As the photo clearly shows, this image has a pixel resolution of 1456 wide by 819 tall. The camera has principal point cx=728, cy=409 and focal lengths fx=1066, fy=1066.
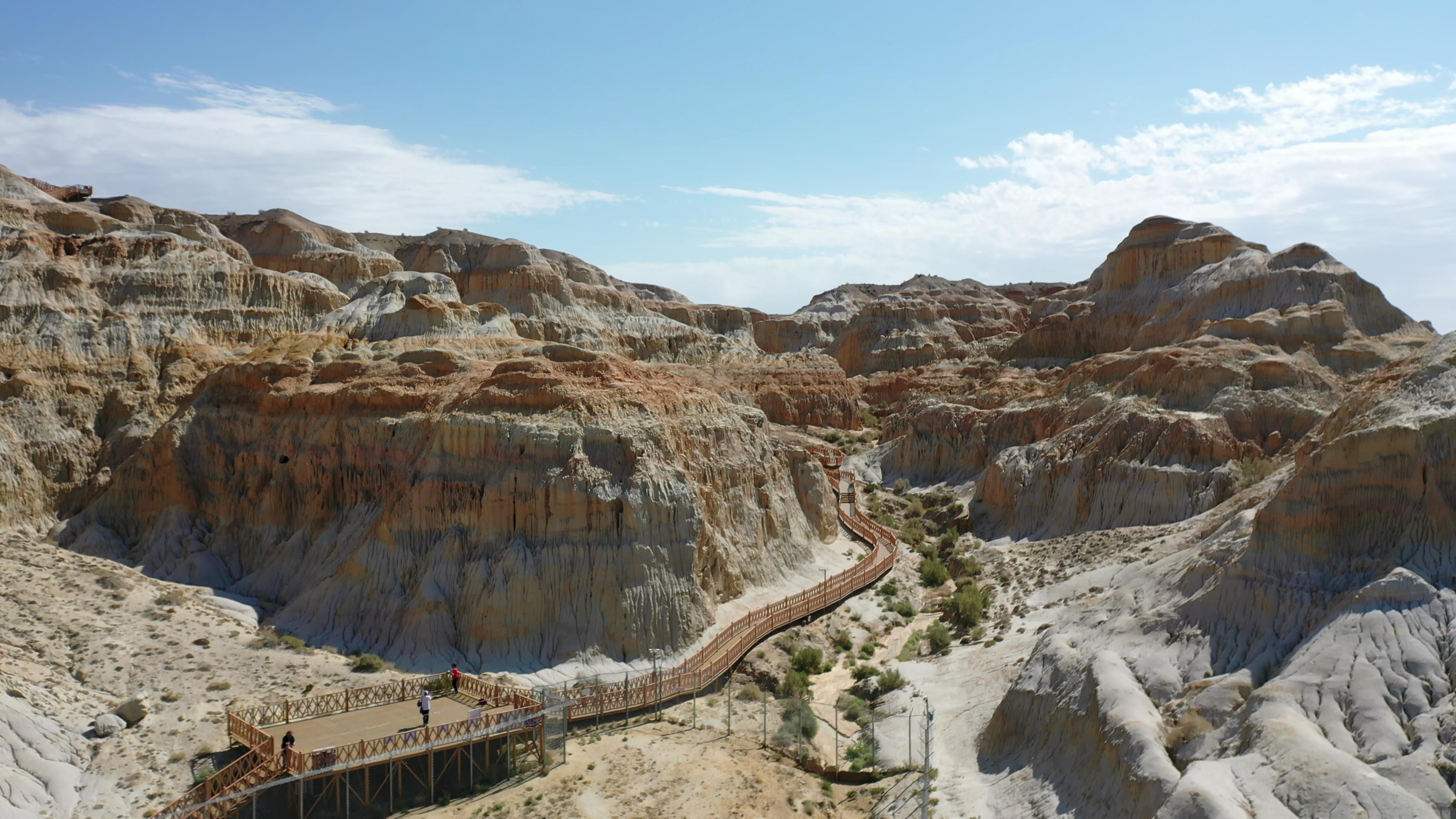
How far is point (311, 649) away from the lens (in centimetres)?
3091

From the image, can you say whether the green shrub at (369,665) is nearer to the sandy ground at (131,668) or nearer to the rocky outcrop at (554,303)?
the sandy ground at (131,668)

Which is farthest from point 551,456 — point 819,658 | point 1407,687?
point 1407,687

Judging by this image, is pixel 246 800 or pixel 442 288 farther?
pixel 442 288

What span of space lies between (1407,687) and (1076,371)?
44519mm

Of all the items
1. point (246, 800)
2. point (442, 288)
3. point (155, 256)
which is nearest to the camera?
point (246, 800)

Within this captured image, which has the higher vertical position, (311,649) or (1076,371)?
(1076,371)

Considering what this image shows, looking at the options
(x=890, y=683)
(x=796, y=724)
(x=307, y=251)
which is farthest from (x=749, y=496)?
(x=307, y=251)

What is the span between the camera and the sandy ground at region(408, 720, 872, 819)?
23422 millimetres

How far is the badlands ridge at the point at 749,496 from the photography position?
20.0 m

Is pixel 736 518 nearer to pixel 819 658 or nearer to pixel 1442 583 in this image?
pixel 819 658

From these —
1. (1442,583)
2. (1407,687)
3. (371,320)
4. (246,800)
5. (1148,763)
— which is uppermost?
(371,320)

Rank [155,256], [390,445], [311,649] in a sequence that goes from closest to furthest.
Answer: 1. [311,649]
2. [390,445]
3. [155,256]

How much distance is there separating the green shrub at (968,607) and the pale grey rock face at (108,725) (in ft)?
78.9

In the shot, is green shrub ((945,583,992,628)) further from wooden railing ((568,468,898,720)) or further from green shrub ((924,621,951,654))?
wooden railing ((568,468,898,720))
